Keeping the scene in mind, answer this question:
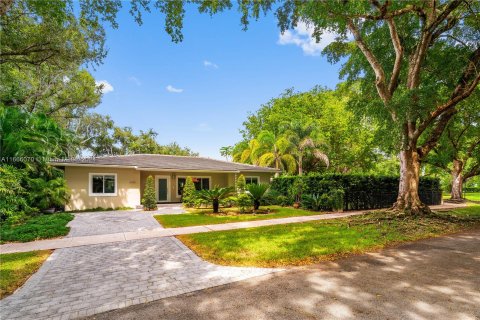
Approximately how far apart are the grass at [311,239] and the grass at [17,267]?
3.37 m

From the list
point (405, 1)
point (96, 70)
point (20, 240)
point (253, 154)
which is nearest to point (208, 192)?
point (20, 240)

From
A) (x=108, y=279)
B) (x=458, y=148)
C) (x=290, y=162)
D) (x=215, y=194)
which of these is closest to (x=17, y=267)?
(x=108, y=279)

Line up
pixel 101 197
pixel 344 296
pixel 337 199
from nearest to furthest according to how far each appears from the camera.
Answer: pixel 344 296, pixel 337 199, pixel 101 197

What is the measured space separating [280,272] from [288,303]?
1270mm

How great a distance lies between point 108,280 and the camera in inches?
173

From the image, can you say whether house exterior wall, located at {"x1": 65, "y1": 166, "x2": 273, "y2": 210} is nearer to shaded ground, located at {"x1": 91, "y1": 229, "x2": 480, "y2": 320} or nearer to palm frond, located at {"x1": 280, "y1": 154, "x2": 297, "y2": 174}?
palm frond, located at {"x1": 280, "y1": 154, "x2": 297, "y2": 174}

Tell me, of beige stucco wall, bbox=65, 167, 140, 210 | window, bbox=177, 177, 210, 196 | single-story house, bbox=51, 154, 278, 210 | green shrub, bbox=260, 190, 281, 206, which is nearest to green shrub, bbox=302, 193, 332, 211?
green shrub, bbox=260, 190, 281, 206

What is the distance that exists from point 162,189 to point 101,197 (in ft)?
15.6

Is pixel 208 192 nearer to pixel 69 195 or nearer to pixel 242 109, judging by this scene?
pixel 69 195

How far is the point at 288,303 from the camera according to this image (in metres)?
3.43

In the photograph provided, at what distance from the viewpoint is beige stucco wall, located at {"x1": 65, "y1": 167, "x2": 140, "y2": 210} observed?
15.2m

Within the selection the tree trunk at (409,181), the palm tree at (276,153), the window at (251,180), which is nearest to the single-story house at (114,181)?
the window at (251,180)

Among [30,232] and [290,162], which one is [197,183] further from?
[30,232]

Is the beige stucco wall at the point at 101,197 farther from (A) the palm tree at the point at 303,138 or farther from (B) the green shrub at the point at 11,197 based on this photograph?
(A) the palm tree at the point at 303,138
